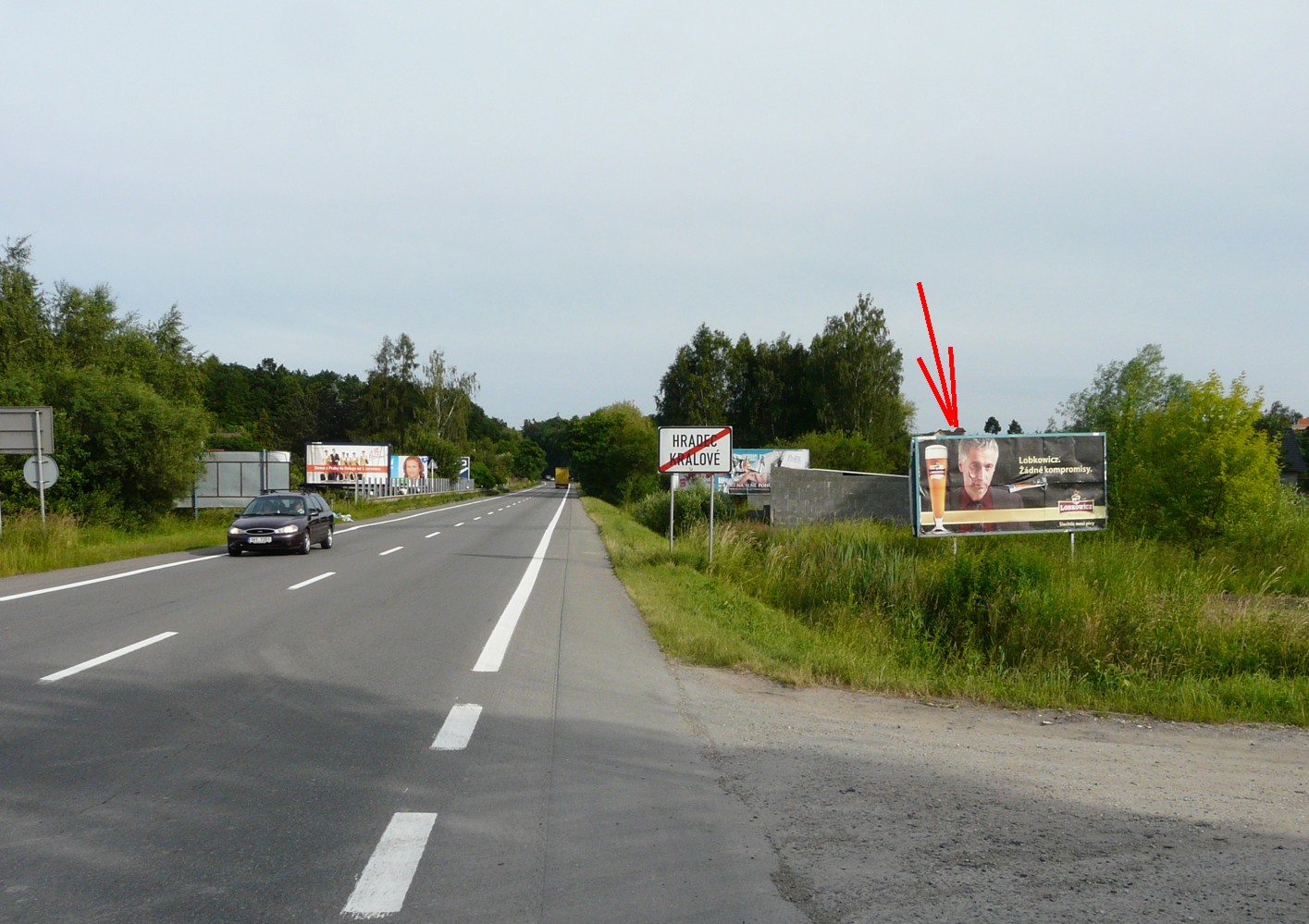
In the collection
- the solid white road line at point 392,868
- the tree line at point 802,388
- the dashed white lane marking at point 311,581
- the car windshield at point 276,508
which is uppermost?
the tree line at point 802,388

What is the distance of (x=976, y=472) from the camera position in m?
17.8

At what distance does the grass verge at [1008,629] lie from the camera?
870 cm

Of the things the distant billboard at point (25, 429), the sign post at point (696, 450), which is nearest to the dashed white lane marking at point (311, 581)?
the sign post at point (696, 450)

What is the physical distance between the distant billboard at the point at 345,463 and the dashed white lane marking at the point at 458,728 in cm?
6201

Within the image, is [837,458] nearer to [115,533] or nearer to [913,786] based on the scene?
[115,533]

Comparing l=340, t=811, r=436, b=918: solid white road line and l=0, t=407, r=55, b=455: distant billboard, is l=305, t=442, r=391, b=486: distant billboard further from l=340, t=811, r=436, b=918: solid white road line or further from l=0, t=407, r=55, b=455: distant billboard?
l=340, t=811, r=436, b=918: solid white road line

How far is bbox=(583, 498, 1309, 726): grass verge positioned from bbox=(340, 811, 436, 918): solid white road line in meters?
4.82

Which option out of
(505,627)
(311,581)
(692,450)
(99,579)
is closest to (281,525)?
(99,579)

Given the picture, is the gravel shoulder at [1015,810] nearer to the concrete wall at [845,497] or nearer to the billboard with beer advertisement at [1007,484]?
the billboard with beer advertisement at [1007,484]

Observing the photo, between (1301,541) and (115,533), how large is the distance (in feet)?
98.0

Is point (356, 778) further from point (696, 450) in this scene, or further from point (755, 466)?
point (755, 466)

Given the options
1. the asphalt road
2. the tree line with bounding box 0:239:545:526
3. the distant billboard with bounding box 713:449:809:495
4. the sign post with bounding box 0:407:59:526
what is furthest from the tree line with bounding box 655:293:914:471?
the asphalt road

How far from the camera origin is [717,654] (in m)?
9.76

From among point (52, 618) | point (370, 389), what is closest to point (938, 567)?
point (52, 618)
